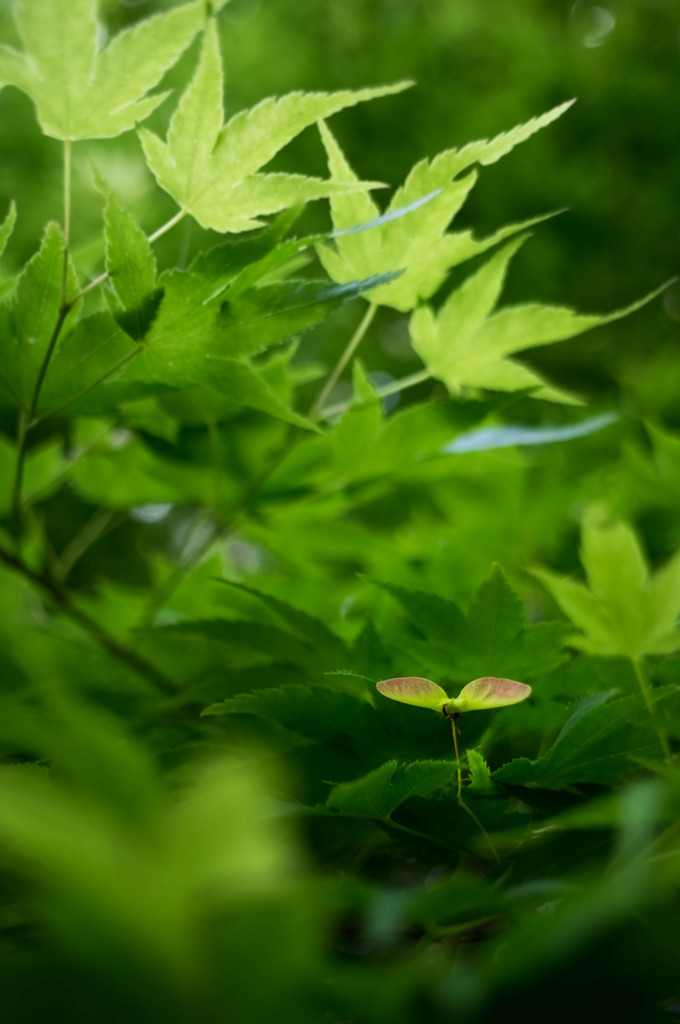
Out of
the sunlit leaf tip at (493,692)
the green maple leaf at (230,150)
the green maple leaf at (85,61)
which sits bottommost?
the sunlit leaf tip at (493,692)

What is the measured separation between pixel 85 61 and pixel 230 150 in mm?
69

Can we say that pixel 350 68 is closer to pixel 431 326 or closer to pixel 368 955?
pixel 431 326

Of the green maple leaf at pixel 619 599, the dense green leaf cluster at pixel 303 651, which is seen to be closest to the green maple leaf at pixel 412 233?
the dense green leaf cluster at pixel 303 651

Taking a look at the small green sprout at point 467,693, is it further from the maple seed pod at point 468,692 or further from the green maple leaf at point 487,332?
the green maple leaf at point 487,332

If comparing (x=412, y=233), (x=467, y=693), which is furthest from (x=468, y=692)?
(x=412, y=233)

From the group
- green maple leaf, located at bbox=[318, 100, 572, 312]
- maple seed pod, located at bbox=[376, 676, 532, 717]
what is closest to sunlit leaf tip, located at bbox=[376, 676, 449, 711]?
maple seed pod, located at bbox=[376, 676, 532, 717]

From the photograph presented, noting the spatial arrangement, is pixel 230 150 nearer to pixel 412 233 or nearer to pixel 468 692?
pixel 412 233

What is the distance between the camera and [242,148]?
34cm

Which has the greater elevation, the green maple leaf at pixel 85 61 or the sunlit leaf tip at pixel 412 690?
the green maple leaf at pixel 85 61

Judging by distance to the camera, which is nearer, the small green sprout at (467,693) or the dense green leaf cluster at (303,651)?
the dense green leaf cluster at (303,651)

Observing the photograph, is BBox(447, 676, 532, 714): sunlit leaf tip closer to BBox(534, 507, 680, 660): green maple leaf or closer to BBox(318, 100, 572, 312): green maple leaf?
BBox(534, 507, 680, 660): green maple leaf

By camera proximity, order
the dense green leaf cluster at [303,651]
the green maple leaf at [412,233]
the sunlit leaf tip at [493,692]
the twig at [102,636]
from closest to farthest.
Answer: the dense green leaf cluster at [303,651] → the sunlit leaf tip at [493,692] → the green maple leaf at [412,233] → the twig at [102,636]

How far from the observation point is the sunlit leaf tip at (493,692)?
245 millimetres

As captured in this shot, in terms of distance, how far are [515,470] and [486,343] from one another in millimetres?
193
